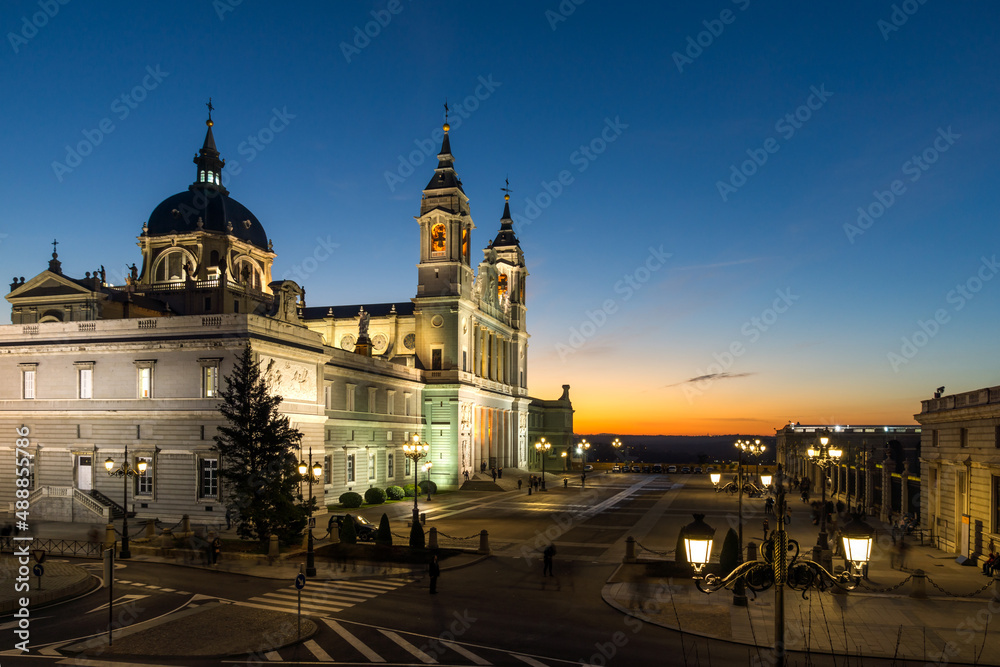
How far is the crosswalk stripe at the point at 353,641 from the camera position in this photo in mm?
19191

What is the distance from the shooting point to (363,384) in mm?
63031

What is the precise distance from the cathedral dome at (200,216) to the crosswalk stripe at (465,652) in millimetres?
60429

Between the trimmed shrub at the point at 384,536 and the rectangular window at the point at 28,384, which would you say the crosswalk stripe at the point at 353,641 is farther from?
the rectangular window at the point at 28,384

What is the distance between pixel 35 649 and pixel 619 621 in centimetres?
1540

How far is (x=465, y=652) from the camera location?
63.6 feet

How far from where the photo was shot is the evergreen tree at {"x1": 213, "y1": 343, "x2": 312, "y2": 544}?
35906 mm

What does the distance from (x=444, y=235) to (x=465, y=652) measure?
62.9 metres

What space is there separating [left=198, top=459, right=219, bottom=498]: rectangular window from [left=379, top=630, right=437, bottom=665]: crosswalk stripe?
25274 mm

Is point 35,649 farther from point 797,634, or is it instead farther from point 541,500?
point 541,500

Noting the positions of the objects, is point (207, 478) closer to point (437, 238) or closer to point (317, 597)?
point (317, 597)

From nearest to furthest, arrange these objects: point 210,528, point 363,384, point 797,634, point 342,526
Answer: point 797,634
point 342,526
point 210,528
point 363,384

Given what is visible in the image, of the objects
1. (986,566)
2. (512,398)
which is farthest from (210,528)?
(512,398)

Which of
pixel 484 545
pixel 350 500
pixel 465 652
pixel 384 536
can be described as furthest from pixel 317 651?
pixel 350 500

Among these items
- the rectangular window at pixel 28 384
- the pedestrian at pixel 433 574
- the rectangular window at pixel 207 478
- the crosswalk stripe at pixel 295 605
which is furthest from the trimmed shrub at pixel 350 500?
the pedestrian at pixel 433 574
